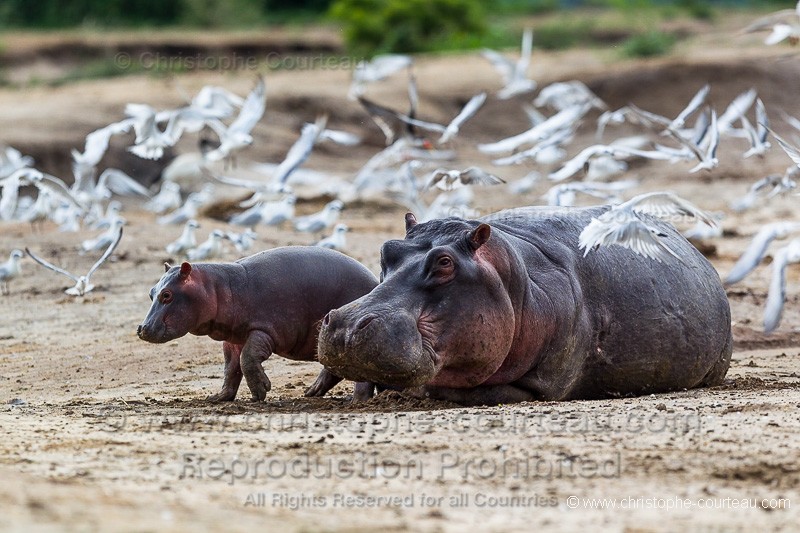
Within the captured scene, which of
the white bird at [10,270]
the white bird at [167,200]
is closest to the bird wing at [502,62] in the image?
the white bird at [167,200]

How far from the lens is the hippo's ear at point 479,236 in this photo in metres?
6.33

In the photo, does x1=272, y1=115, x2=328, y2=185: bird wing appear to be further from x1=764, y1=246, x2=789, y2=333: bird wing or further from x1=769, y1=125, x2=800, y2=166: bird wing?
x1=764, y1=246, x2=789, y2=333: bird wing

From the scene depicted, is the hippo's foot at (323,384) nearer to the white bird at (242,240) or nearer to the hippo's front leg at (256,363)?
the hippo's front leg at (256,363)

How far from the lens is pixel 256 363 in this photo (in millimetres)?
7137

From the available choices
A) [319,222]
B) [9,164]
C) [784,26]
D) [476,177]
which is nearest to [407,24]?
[9,164]

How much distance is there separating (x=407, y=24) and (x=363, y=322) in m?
27.0

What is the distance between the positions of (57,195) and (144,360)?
16.5 feet

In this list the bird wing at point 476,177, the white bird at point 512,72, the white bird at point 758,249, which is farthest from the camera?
the white bird at point 512,72

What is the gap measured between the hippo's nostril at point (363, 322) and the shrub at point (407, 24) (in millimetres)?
25902

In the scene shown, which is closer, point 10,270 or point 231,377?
point 231,377

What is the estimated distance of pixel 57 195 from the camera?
1355 cm

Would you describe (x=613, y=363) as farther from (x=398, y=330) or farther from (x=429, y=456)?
(x=429, y=456)

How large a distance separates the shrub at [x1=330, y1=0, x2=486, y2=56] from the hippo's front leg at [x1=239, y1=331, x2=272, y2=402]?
24.6m

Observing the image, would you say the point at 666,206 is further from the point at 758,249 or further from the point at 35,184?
the point at 35,184
